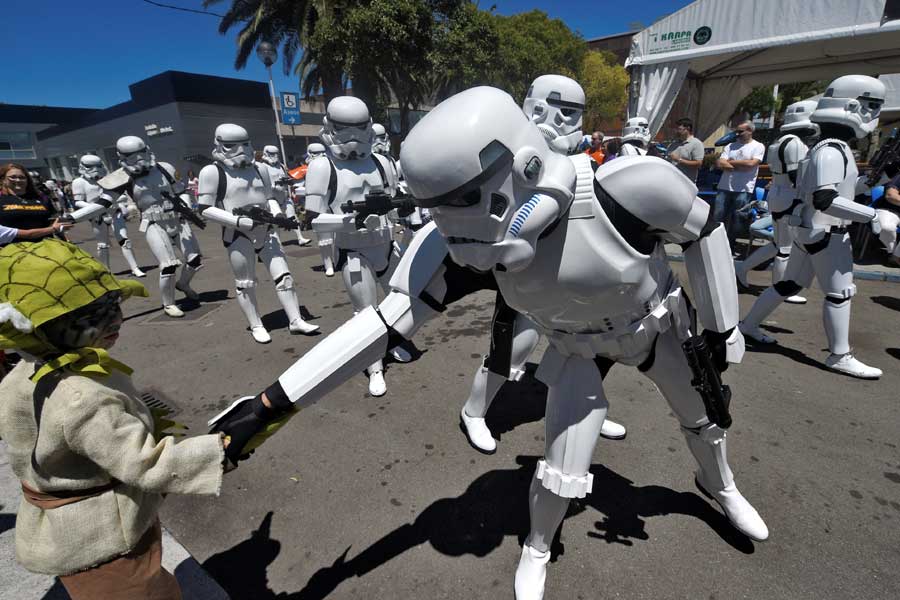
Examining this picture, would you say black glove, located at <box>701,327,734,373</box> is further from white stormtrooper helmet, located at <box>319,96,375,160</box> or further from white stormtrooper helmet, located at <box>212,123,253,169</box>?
white stormtrooper helmet, located at <box>212,123,253,169</box>

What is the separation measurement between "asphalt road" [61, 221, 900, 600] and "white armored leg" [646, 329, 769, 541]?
122 millimetres

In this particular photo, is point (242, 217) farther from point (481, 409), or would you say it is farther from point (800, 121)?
point (800, 121)

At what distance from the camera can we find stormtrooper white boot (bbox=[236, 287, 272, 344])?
4.64 metres

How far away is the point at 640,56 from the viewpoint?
27.6 feet

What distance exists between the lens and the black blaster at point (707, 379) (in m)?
1.63

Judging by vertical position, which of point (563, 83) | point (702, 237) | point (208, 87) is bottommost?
point (702, 237)

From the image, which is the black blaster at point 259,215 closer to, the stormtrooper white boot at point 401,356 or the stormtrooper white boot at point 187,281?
the stormtrooper white boot at point 401,356

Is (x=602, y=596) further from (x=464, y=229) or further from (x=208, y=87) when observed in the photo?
(x=208, y=87)

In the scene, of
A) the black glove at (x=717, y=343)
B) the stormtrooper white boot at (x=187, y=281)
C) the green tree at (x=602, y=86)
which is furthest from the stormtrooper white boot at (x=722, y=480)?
the green tree at (x=602, y=86)

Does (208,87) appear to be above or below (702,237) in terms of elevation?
above

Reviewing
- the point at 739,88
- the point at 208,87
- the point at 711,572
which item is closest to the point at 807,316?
the point at 711,572

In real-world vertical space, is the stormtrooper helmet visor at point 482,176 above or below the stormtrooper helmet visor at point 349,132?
below

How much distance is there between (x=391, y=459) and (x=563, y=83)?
10.4 ft

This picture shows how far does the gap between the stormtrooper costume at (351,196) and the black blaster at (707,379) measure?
231 centimetres
